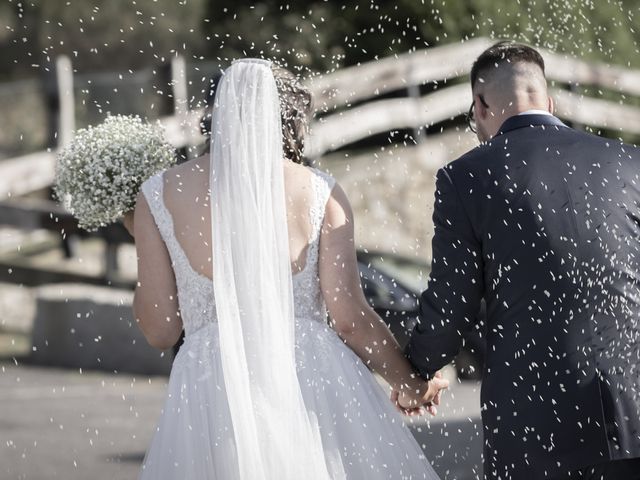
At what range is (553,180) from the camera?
357 cm

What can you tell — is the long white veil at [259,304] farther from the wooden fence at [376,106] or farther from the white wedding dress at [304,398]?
the wooden fence at [376,106]

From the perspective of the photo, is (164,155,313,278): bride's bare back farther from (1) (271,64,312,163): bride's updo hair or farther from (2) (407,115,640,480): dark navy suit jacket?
(2) (407,115,640,480): dark navy suit jacket

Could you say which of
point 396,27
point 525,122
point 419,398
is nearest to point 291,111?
point 525,122

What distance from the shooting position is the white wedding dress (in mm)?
3762

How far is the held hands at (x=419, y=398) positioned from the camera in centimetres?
410

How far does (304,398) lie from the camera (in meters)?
3.86

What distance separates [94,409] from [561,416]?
6606 mm

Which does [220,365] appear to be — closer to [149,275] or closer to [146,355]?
[149,275]

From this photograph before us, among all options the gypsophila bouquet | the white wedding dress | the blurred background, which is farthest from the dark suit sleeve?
the blurred background

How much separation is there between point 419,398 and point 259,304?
680 mm

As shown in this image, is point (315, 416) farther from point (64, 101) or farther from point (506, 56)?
point (64, 101)

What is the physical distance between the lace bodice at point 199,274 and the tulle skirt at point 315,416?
2.2 inches

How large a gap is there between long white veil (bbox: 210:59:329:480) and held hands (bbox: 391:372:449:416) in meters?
0.41

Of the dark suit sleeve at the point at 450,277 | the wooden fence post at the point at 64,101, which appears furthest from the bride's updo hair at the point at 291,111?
the wooden fence post at the point at 64,101
